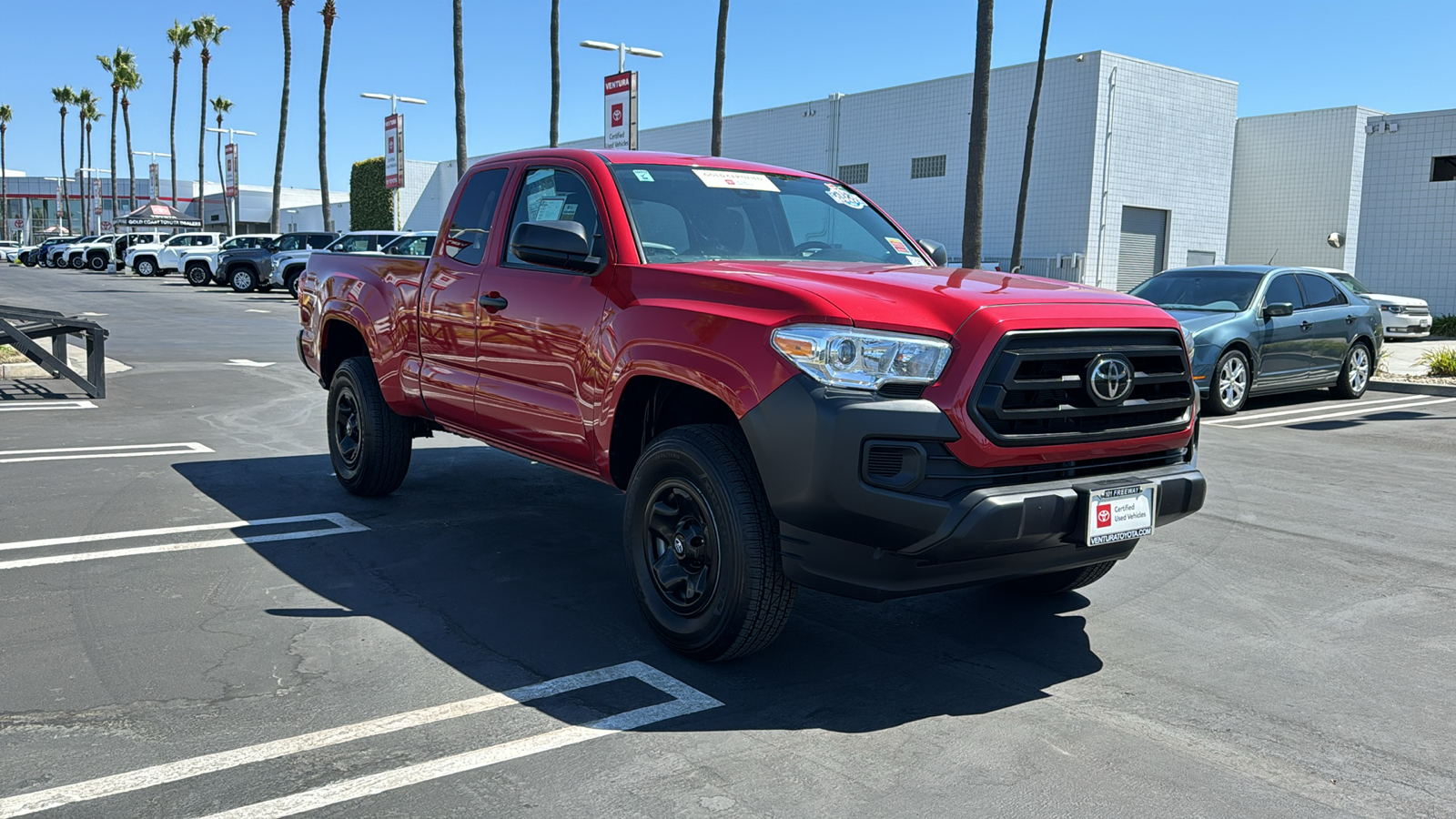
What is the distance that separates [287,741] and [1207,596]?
13.2ft

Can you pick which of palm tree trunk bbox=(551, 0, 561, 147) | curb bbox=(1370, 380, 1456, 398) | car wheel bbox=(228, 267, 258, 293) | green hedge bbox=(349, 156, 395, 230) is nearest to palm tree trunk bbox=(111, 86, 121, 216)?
green hedge bbox=(349, 156, 395, 230)

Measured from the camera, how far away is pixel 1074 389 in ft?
13.0

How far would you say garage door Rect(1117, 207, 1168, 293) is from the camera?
3291 cm

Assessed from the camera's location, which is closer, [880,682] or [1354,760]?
[1354,760]

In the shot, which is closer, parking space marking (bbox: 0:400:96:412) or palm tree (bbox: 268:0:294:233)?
parking space marking (bbox: 0:400:96:412)

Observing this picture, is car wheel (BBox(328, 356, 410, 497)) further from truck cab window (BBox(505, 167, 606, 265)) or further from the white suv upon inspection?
the white suv

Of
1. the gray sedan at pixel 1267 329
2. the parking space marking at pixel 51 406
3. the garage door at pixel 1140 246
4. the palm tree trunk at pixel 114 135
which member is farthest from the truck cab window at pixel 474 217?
the palm tree trunk at pixel 114 135

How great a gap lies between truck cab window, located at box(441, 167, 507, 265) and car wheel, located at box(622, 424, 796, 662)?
6.59 feet

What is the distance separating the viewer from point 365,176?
2413 inches

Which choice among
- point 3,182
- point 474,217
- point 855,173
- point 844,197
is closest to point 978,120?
point 844,197

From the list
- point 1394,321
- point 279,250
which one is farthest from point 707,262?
point 279,250

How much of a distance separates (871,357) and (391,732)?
1.93 metres

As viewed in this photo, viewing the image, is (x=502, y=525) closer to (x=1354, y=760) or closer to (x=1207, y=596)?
(x=1207, y=596)

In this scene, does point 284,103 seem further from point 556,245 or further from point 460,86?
point 556,245
